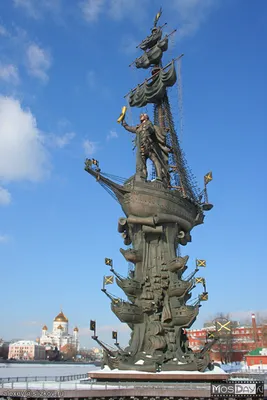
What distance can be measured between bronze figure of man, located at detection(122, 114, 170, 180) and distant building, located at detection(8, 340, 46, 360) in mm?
140763

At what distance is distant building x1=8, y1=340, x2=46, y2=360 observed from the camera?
527 ft

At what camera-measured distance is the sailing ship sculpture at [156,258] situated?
3209cm

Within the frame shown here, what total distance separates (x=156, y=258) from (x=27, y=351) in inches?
5770

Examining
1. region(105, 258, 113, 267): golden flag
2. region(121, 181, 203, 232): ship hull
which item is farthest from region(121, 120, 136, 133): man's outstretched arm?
region(105, 258, 113, 267): golden flag

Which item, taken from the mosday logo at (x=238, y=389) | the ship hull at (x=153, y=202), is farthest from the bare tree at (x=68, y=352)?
the mosday logo at (x=238, y=389)

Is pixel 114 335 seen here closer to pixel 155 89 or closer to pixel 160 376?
pixel 160 376

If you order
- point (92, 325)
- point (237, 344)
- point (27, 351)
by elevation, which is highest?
point (92, 325)

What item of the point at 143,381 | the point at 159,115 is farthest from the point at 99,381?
the point at 159,115

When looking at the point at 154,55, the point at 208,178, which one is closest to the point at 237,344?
the point at 208,178

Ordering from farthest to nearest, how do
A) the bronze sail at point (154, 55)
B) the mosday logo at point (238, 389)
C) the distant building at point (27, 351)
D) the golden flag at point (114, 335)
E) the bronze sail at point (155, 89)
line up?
1. the distant building at point (27, 351)
2. the bronze sail at point (154, 55)
3. the bronze sail at point (155, 89)
4. the golden flag at point (114, 335)
5. the mosday logo at point (238, 389)

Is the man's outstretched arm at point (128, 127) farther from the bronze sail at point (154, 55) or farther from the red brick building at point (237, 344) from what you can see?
the red brick building at point (237, 344)

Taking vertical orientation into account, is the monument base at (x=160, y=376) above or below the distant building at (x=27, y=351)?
below

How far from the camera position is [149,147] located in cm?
3741

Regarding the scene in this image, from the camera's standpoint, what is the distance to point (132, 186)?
1403 inches
